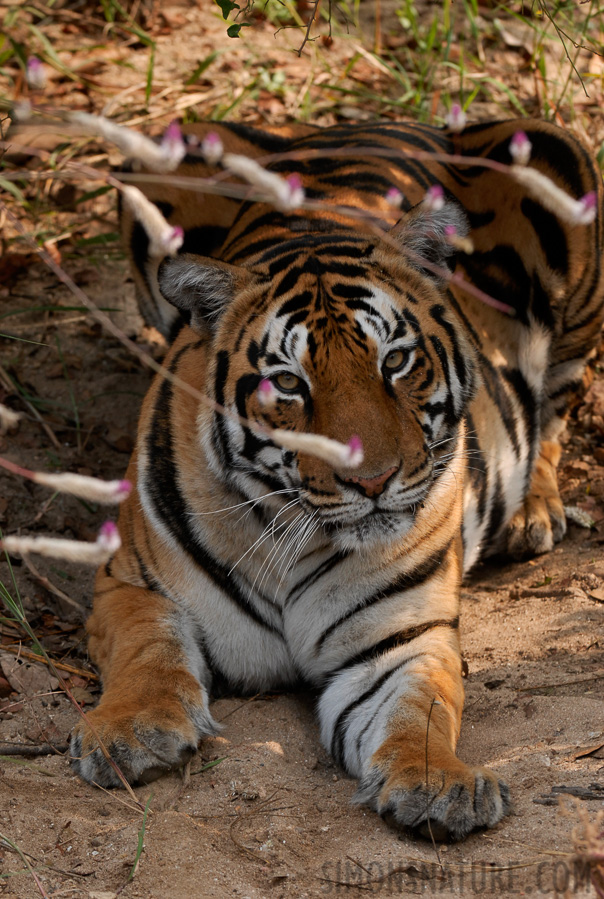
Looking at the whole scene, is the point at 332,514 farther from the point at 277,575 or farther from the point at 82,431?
the point at 82,431

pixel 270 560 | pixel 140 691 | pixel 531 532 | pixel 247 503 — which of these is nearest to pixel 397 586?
pixel 270 560

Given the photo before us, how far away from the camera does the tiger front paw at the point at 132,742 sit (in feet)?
8.00

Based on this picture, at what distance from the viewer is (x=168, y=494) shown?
9.60 feet

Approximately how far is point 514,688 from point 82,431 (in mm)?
2175

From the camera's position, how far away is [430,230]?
2781mm

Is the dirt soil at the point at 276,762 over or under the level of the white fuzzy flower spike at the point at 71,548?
under

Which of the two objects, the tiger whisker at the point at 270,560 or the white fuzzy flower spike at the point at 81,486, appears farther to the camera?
the tiger whisker at the point at 270,560

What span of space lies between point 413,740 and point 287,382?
0.93m

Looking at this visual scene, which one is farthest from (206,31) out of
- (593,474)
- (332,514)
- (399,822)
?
(399,822)

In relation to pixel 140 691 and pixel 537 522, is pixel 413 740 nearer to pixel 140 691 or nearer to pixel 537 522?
pixel 140 691

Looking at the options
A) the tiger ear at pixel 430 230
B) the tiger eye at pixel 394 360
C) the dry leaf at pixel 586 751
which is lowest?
the dry leaf at pixel 586 751

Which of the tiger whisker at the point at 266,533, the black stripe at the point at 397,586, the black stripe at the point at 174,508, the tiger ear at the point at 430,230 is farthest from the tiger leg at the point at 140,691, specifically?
the tiger ear at the point at 430,230

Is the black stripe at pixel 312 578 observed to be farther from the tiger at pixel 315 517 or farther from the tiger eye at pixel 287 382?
the tiger eye at pixel 287 382

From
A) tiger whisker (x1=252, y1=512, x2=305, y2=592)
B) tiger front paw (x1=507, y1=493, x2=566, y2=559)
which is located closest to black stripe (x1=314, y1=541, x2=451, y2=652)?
tiger whisker (x1=252, y1=512, x2=305, y2=592)
